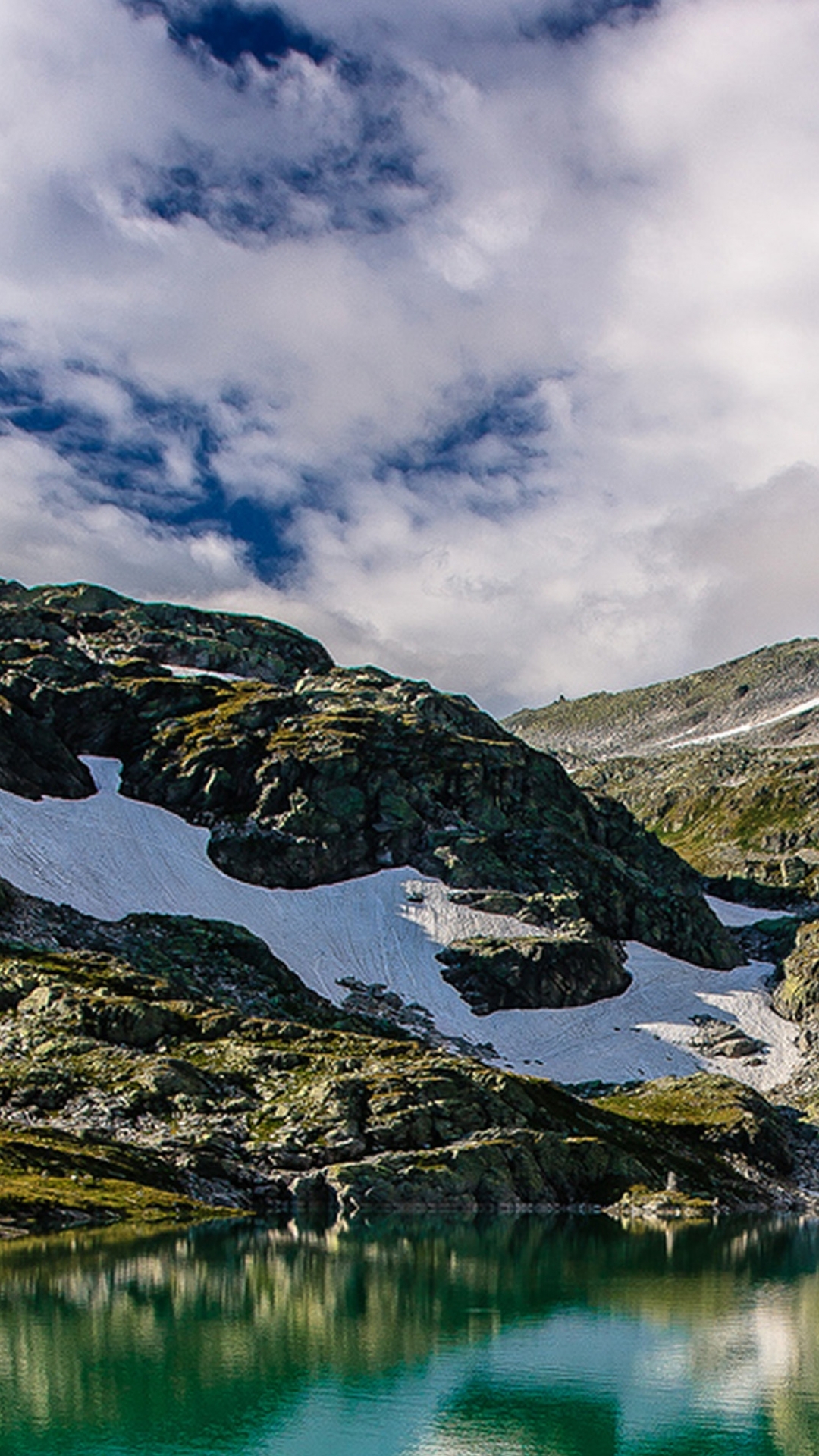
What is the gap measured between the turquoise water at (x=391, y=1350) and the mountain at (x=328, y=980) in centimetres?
1437

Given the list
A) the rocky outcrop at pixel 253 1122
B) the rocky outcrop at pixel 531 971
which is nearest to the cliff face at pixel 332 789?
the rocky outcrop at pixel 531 971

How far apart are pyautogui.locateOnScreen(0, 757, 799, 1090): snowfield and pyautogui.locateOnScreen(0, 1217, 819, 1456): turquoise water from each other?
239 feet

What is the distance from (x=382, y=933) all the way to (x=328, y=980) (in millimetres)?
17875

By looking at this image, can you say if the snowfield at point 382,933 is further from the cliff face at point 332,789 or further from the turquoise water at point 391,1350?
the turquoise water at point 391,1350

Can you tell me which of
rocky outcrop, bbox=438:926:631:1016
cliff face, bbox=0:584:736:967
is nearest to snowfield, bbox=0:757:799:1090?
rocky outcrop, bbox=438:926:631:1016

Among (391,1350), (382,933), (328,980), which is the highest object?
(382,933)

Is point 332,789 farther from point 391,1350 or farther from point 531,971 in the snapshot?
point 391,1350

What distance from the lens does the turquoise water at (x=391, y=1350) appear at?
115 ft

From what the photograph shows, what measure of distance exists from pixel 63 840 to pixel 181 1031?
200ft

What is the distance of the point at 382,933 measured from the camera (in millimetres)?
159250

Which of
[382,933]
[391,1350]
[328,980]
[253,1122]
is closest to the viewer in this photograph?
[391,1350]

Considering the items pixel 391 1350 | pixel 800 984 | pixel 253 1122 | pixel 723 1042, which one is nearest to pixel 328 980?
pixel 723 1042

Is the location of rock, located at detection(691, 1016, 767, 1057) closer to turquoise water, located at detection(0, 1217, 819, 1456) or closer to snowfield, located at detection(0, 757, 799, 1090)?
snowfield, located at detection(0, 757, 799, 1090)

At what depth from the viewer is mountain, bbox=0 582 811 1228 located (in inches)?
3396
